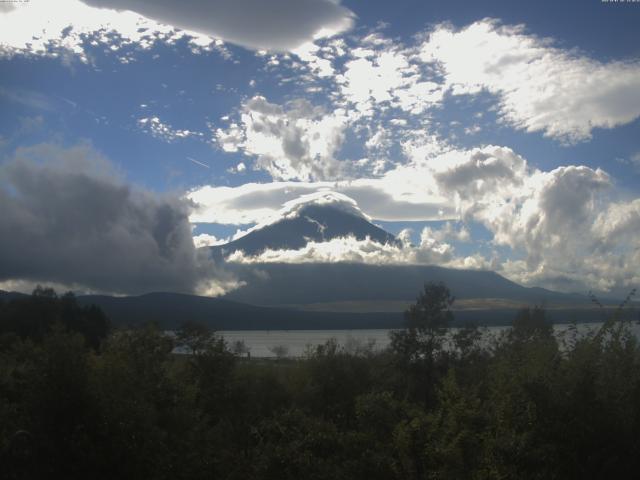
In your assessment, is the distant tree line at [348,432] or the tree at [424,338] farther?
the tree at [424,338]

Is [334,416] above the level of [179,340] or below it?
below

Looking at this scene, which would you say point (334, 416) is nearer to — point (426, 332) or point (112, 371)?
point (426, 332)

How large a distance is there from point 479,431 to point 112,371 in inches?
553

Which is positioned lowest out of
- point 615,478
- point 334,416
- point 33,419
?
point 334,416

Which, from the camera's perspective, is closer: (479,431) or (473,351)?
(479,431)

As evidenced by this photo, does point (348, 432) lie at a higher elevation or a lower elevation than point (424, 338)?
lower

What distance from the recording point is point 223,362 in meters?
42.2

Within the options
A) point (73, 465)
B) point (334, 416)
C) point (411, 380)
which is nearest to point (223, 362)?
point (334, 416)

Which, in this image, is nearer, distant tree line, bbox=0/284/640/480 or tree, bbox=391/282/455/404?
distant tree line, bbox=0/284/640/480

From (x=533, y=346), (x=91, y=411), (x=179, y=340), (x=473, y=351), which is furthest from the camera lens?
(x=473, y=351)

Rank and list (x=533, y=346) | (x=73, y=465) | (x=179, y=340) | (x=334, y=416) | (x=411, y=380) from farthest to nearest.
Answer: (x=411, y=380) < (x=179, y=340) < (x=334, y=416) < (x=533, y=346) < (x=73, y=465)

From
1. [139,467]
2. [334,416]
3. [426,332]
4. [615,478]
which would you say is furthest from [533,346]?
[426,332]

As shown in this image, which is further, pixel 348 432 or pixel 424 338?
pixel 424 338

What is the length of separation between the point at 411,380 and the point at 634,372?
96.6ft
